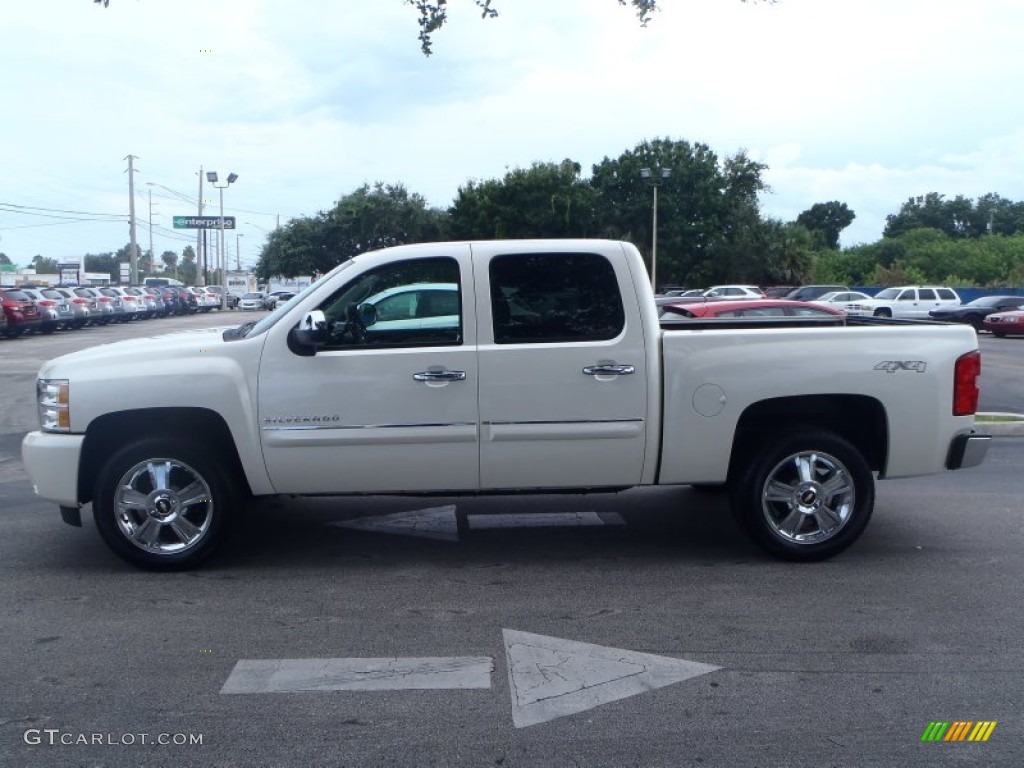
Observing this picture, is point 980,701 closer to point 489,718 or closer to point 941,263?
point 489,718

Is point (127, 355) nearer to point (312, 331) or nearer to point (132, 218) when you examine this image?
point (312, 331)

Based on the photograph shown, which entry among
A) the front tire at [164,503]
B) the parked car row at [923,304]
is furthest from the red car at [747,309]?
the parked car row at [923,304]

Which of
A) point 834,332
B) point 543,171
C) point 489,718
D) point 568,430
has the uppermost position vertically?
point 543,171

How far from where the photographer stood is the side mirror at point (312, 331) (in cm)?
612

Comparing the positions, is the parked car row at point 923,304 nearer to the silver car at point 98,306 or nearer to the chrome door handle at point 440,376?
the silver car at point 98,306

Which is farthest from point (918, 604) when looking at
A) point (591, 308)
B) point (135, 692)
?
point (135, 692)

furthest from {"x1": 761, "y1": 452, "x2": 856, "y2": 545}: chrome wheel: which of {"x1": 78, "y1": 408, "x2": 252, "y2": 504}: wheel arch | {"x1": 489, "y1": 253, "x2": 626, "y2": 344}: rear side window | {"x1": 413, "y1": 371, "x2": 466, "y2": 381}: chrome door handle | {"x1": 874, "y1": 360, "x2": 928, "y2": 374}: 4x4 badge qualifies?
{"x1": 78, "y1": 408, "x2": 252, "y2": 504}: wheel arch

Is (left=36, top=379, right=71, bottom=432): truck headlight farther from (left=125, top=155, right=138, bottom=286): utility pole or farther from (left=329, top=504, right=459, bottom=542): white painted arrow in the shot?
(left=125, top=155, right=138, bottom=286): utility pole

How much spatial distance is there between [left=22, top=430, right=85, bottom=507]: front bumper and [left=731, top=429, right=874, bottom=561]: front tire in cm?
404

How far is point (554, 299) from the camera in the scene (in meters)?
6.40

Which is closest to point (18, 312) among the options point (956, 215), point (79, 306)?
point (79, 306)

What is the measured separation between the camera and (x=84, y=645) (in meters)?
5.17

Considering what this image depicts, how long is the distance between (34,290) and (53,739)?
123ft

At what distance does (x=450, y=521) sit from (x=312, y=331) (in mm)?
2187
